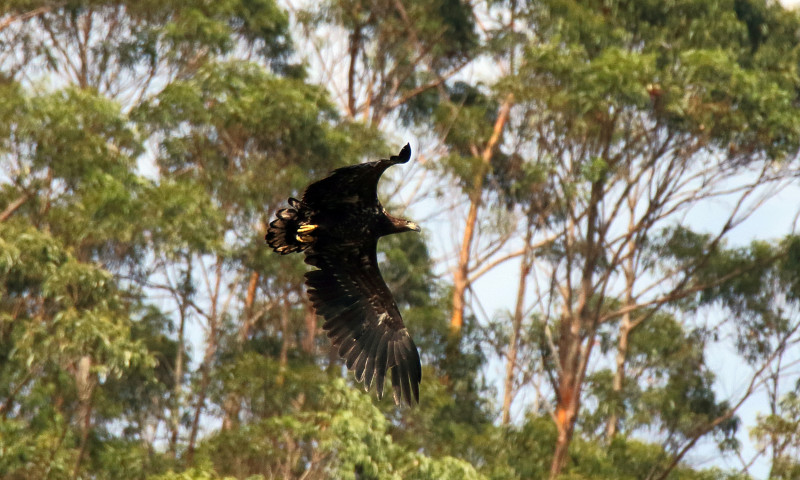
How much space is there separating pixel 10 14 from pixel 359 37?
21.0ft

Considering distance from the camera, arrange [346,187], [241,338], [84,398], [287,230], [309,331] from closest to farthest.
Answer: [346,187] → [287,230] → [84,398] → [241,338] → [309,331]

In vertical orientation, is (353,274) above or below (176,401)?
below

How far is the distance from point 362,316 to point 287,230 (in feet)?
3.90

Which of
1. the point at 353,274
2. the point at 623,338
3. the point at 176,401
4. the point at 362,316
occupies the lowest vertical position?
the point at 362,316

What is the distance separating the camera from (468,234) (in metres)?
24.7

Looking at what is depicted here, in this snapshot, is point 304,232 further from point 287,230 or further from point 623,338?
point 623,338

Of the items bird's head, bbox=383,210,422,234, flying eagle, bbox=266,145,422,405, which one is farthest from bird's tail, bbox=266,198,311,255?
bird's head, bbox=383,210,422,234

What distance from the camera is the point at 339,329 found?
33.5 feet

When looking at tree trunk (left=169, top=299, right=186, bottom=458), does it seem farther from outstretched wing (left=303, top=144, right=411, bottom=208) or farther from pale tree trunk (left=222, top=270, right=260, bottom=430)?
outstretched wing (left=303, top=144, right=411, bottom=208)

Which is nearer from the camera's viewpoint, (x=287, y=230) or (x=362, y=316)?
(x=287, y=230)

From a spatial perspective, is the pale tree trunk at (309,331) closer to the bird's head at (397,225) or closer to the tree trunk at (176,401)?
the tree trunk at (176,401)

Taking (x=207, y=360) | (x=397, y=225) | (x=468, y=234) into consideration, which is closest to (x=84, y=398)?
(x=207, y=360)

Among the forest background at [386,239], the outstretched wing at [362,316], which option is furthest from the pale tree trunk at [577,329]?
the outstretched wing at [362,316]

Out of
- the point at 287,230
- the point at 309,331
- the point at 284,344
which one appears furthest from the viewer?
the point at 309,331
